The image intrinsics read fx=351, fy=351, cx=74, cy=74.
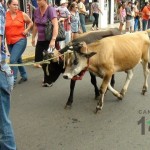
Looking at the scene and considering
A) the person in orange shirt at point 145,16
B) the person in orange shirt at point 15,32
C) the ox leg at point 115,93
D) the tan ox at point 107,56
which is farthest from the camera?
the person in orange shirt at point 145,16

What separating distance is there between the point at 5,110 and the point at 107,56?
2.55 m

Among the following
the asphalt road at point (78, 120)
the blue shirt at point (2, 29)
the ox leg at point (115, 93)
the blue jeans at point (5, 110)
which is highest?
the blue shirt at point (2, 29)

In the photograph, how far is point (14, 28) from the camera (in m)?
7.25

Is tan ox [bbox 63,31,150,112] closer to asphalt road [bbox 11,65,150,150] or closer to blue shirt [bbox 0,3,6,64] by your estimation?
asphalt road [bbox 11,65,150,150]

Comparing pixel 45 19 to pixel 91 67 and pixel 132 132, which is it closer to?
pixel 91 67

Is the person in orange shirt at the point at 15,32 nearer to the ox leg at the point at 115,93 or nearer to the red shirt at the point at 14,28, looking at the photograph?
the red shirt at the point at 14,28

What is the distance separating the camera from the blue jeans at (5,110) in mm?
3343

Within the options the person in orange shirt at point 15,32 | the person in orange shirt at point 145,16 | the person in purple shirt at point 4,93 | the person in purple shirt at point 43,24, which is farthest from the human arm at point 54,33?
the person in orange shirt at point 145,16

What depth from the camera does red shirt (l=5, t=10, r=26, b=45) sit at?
7.24 m

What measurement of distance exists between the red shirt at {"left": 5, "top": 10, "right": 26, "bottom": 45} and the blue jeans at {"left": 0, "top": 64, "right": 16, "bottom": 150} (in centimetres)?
394

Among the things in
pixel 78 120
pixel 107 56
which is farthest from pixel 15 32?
pixel 78 120

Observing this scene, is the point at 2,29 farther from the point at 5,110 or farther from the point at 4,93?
the point at 5,110

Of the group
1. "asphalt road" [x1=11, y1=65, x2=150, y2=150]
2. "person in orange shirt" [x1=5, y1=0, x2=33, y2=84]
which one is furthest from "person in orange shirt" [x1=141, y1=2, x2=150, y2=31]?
"person in orange shirt" [x1=5, y1=0, x2=33, y2=84]

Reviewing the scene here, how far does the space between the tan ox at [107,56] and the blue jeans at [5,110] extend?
2.09 meters
